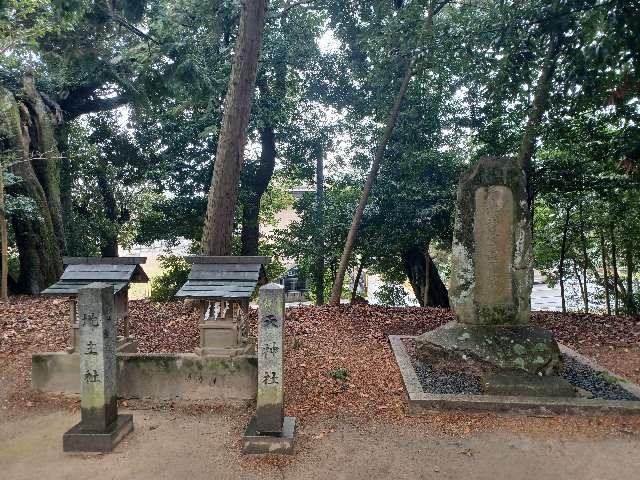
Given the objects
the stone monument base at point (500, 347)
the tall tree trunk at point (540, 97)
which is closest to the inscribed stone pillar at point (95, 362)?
the stone monument base at point (500, 347)

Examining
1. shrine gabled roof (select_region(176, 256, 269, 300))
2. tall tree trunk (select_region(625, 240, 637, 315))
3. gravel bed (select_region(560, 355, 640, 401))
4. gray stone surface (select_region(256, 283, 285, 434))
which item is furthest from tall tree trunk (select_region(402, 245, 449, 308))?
gray stone surface (select_region(256, 283, 285, 434))

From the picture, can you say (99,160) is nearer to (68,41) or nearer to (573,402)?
(68,41)

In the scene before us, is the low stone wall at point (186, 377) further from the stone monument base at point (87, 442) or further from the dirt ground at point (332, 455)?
the stone monument base at point (87, 442)

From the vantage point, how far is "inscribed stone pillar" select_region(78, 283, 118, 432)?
4.53 metres

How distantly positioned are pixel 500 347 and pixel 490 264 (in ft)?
4.03

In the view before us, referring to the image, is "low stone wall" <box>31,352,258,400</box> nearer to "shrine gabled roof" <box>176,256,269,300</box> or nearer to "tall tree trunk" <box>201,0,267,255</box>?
"shrine gabled roof" <box>176,256,269,300</box>

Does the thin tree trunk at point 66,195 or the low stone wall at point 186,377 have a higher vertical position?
the thin tree trunk at point 66,195

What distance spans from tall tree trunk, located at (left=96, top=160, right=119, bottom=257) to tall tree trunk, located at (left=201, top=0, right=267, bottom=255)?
9826mm

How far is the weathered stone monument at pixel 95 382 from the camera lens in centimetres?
444

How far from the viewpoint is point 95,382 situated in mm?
4559

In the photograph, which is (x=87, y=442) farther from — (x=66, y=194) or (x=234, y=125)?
(x=66, y=194)

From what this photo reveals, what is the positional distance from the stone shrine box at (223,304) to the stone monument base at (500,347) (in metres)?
2.96

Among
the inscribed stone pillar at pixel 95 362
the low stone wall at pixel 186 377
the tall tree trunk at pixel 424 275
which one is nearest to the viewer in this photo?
the inscribed stone pillar at pixel 95 362

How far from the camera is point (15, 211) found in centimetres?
1223
